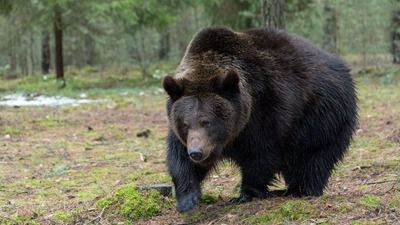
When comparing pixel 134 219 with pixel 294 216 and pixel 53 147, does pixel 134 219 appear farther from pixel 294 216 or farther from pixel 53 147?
pixel 53 147

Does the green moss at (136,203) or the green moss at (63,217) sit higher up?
the green moss at (136,203)

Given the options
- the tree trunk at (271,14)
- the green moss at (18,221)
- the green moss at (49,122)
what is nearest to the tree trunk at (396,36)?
the green moss at (49,122)

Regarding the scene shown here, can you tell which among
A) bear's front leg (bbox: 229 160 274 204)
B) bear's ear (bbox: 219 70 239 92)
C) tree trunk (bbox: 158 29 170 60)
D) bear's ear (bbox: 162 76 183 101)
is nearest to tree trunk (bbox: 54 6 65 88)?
tree trunk (bbox: 158 29 170 60)

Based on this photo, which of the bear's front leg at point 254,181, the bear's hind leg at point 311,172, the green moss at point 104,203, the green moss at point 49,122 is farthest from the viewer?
the green moss at point 49,122

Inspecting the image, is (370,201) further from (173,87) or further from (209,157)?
(173,87)

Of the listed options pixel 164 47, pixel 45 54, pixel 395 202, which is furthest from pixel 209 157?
pixel 164 47

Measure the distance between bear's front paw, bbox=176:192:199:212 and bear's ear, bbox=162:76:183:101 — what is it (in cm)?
87

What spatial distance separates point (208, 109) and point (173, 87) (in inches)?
13.4

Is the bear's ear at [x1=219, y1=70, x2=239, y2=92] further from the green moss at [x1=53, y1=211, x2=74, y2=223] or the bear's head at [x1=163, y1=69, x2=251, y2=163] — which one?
the green moss at [x1=53, y1=211, x2=74, y2=223]

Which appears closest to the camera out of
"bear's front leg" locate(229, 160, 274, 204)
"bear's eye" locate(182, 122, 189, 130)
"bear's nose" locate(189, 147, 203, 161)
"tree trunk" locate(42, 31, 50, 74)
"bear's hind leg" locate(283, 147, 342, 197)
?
"bear's nose" locate(189, 147, 203, 161)

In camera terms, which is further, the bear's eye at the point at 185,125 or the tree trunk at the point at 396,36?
the tree trunk at the point at 396,36

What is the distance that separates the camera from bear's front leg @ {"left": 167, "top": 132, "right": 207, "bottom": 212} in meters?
5.17

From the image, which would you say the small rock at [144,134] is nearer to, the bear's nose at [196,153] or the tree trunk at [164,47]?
the bear's nose at [196,153]

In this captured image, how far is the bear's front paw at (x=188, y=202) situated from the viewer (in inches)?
202
